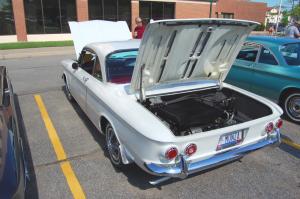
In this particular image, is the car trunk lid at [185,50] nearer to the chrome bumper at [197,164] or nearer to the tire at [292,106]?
the chrome bumper at [197,164]

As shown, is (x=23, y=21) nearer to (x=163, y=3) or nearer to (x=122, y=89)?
(x=163, y=3)

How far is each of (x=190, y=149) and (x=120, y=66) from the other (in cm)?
186

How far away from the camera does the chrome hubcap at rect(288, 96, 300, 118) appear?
546 centimetres

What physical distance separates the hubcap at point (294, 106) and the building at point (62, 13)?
18.7 meters

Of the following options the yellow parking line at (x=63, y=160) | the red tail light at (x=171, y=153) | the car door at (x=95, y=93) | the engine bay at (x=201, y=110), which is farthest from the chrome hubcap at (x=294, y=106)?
the yellow parking line at (x=63, y=160)

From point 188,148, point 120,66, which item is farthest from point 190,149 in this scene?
point 120,66

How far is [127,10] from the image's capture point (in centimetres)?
2411

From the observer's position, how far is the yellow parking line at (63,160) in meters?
3.45

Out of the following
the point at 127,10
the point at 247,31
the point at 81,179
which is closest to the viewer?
the point at 81,179

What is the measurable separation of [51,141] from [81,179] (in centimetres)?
130

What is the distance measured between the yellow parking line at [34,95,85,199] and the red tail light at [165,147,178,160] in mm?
1190

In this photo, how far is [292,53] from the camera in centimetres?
589

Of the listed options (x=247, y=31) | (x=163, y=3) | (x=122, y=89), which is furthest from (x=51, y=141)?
(x=163, y=3)

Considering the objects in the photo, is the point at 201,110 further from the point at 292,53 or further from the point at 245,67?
the point at 292,53
